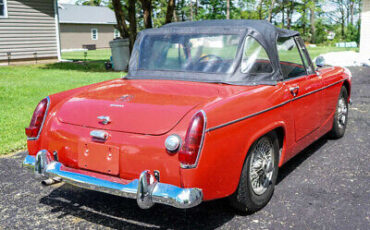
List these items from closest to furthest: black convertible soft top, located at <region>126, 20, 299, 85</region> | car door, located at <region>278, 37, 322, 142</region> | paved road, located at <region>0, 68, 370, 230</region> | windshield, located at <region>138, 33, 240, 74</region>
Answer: paved road, located at <region>0, 68, 370, 230</region> → black convertible soft top, located at <region>126, 20, 299, 85</region> → windshield, located at <region>138, 33, 240, 74</region> → car door, located at <region>278, 37, 322, 142</region>

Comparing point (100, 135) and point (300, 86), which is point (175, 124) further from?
point (300, 86)

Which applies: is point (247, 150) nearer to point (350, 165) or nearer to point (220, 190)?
point (220, 190)

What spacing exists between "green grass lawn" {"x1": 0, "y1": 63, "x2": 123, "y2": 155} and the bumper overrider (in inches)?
109

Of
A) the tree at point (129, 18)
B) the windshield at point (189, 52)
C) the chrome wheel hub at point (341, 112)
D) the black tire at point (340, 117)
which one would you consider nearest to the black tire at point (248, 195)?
the windshield at point (189, 52)

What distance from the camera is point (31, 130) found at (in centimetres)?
355

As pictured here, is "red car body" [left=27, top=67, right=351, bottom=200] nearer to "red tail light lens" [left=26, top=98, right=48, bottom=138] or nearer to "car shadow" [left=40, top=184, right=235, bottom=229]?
"red tail light lens" [left=26, top=98, right=48, bottom=138]

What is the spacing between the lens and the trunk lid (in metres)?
3.04

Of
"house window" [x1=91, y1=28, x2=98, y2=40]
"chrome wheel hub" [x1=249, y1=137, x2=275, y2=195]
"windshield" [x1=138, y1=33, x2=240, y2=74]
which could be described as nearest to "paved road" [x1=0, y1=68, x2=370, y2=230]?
"chrome wheel hub" [x1=249, y1=137, x2=275, y2=195]

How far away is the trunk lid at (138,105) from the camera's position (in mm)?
3041

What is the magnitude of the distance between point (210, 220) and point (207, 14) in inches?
2156

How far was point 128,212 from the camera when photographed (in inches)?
143

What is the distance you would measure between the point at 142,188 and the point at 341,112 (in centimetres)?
404

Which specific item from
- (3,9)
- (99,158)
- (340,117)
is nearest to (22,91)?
(340,117)

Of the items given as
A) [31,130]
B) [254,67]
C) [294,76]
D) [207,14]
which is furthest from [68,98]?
[207,14]
